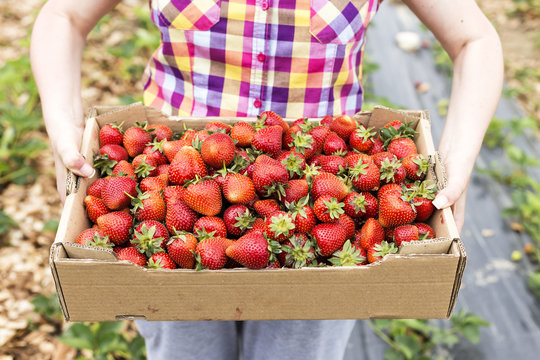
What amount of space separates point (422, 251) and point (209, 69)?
819 mm

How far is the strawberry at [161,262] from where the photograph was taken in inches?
44.8

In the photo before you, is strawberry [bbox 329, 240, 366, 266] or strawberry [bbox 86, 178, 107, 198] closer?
strawberry [bbox 329, 240, 366, 266]

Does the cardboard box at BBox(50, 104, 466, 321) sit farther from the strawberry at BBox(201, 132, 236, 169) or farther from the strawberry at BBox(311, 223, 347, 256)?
the strawberry at BBox(201, 132, 236, 169)

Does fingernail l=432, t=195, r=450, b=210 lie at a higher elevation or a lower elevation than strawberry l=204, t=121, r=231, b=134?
lower

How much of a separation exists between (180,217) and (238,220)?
0.15 meters

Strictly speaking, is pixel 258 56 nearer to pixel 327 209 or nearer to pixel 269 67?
pixel 269 67

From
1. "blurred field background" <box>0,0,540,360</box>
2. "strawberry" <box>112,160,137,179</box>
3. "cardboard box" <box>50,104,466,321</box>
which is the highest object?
"strawberry" <box>112,160,137,179</box>

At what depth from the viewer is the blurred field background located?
2104 mm

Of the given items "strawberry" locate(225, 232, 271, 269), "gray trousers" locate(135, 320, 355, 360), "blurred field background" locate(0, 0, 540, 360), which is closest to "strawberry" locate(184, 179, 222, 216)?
"strawberry" locate(225, 232, 271, 269)

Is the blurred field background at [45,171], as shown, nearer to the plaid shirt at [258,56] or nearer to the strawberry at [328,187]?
the plaid shirt at [258,56]

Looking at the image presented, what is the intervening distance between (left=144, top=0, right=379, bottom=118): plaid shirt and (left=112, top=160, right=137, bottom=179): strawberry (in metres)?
0.31

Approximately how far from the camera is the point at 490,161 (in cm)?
317

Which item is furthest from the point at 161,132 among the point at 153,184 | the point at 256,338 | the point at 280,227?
the point at 256,338

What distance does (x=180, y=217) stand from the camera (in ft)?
4.09
